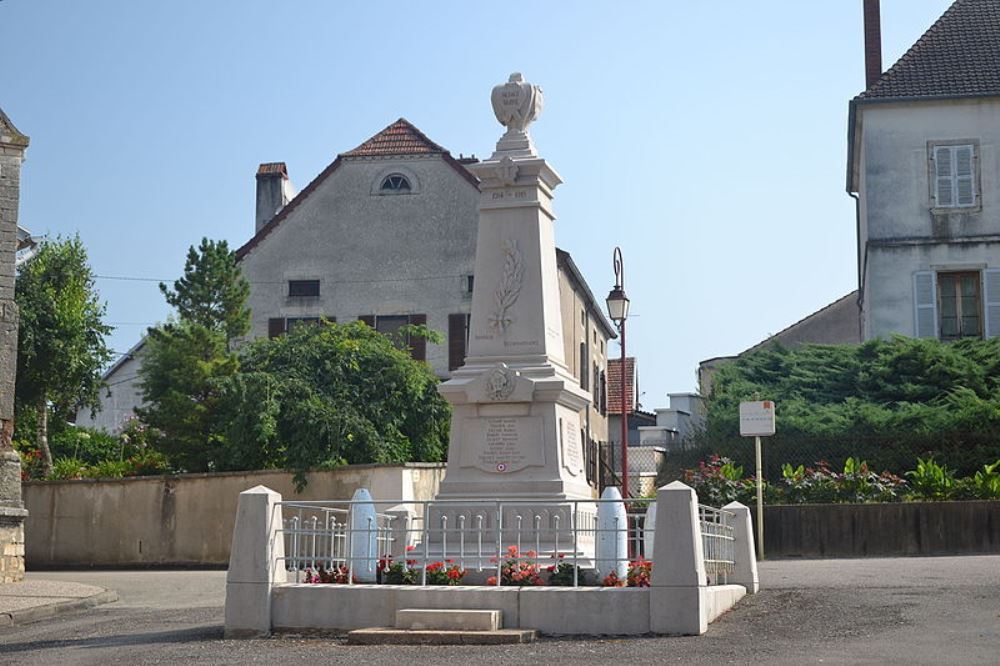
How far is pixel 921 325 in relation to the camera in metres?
30.1

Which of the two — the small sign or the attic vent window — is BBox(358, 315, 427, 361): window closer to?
the attic vent window

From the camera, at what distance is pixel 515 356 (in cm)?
1424

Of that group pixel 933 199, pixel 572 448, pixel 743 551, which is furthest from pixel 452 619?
pixel 933 199

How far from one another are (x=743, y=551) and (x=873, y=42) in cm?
2449

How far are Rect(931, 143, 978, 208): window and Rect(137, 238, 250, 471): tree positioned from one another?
15934 millimetres

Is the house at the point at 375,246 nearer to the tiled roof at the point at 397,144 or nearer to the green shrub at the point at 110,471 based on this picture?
the tiled roof at the point at 397,144

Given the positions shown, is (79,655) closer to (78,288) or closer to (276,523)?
(276,523)

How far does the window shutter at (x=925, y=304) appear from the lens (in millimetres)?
30078

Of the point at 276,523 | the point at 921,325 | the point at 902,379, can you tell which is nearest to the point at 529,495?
the point at 276,523

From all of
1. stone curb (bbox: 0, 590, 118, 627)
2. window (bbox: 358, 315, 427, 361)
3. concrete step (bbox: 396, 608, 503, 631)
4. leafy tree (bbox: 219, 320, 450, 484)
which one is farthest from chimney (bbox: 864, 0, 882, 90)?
concrete step (bbox: 396, 608, 503, 631)

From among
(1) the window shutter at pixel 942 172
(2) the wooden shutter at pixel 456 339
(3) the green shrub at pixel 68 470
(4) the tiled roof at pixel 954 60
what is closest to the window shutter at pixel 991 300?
(1) the window shutter at pixel 942 172

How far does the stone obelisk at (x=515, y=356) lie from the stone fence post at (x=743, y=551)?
1.64 meters

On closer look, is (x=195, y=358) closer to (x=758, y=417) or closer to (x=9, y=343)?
(x=9, y=343)

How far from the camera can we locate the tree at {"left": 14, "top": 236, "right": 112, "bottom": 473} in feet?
98.2
